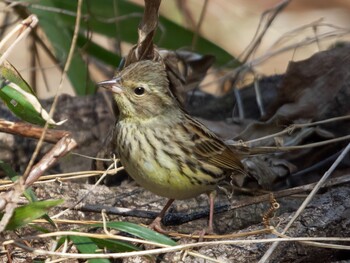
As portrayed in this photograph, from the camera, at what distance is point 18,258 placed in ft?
10.3

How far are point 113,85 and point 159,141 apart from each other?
29cm

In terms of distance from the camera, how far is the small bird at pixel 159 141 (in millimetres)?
3400

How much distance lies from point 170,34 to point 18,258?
2210 millimetres

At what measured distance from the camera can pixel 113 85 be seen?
3.47m

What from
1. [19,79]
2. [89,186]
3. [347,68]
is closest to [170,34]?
[347,68]

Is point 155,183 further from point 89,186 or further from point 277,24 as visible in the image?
point 277,24

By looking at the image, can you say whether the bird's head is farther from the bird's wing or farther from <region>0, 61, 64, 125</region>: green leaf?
<region>0, 61, 64, 125</region>: green leaf

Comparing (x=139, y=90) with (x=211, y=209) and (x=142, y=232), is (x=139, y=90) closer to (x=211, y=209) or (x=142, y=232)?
(x=211, y=209)

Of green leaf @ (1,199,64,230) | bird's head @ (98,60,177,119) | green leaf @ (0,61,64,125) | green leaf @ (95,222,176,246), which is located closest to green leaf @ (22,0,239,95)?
bird's head @ (98,60,177,119)

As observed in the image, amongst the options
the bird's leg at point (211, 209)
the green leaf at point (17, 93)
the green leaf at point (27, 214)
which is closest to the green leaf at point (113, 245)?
the green leaf at point (27, 214)

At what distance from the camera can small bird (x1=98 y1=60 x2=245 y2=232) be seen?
134 inches

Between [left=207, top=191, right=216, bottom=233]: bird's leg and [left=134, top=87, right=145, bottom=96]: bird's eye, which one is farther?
[left=134, top=87, right=145, bottom=96]: bird's eye

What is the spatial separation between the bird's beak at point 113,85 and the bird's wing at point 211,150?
36 cm

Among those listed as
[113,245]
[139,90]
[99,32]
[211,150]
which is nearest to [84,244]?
[113,245]
